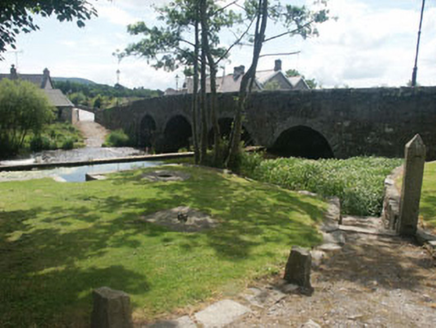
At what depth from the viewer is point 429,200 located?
7.87 metres

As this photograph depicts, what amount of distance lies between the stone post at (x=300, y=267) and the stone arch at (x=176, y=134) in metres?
26.8

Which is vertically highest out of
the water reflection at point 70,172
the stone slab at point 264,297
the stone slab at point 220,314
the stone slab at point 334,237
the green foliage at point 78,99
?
the green foliage at point 78,99

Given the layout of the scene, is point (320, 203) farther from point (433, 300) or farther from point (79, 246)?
point (79, 246)

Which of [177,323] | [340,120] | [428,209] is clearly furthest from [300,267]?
[340,120]

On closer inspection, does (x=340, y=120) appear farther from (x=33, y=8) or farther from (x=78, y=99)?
(x=78, y=99)

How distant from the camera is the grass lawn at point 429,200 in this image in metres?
6.66

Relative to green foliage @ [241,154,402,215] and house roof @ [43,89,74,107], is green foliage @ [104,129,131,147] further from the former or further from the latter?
green foliage @ [241,154,402,215]

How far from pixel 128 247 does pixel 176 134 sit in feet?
91.3

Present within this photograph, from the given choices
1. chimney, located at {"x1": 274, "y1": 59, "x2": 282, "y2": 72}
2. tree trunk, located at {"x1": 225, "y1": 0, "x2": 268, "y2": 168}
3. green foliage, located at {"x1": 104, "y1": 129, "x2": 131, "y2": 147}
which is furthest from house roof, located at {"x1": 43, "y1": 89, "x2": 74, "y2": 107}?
tree trunk, located at {"x1": 225, "y1": 0, "x2": 268, "y2": 168}

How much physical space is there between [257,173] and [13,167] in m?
8.06

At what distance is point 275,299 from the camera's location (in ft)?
12.0

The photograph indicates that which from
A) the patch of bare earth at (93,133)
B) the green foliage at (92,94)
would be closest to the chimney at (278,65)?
the patch of bare earth at (93,133)

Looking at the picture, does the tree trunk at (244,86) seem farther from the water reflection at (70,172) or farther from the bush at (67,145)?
the bush at (67,145)

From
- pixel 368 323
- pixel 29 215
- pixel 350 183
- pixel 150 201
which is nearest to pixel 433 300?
pixel 368 323
